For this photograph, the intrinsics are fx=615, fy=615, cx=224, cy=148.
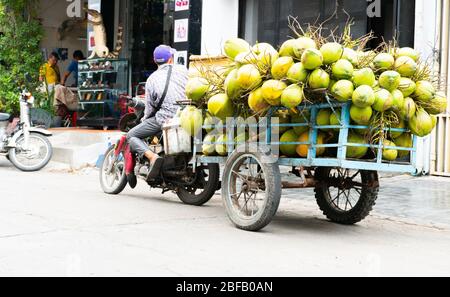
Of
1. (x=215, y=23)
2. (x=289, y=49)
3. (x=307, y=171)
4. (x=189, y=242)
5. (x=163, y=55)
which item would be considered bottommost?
(x=189, y=242)

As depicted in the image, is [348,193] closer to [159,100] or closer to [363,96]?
[363,96]

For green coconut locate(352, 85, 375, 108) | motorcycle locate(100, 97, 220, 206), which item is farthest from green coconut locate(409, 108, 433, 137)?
motorcycle locate(100, 97, 220, 206)

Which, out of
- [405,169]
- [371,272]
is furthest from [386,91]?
[371,272]

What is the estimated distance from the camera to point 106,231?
206 inches

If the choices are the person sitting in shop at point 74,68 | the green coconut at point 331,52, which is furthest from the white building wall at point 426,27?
the person sitting in shop at point 74,68

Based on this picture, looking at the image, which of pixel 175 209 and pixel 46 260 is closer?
pixel 46 260

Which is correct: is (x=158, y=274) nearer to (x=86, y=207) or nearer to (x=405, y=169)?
(x=405, y=169)

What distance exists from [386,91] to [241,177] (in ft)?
5.08

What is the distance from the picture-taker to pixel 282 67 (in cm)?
499

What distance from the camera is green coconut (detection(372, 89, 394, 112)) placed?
4820mm

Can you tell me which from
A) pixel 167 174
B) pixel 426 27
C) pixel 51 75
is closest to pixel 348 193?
pixel 167 174

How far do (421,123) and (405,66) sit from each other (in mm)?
489

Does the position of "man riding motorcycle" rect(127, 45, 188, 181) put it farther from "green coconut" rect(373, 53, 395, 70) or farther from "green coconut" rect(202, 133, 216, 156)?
"green coconut" rect(373, 53, 395, 70)

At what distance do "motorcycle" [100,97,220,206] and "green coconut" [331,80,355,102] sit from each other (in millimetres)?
2275
